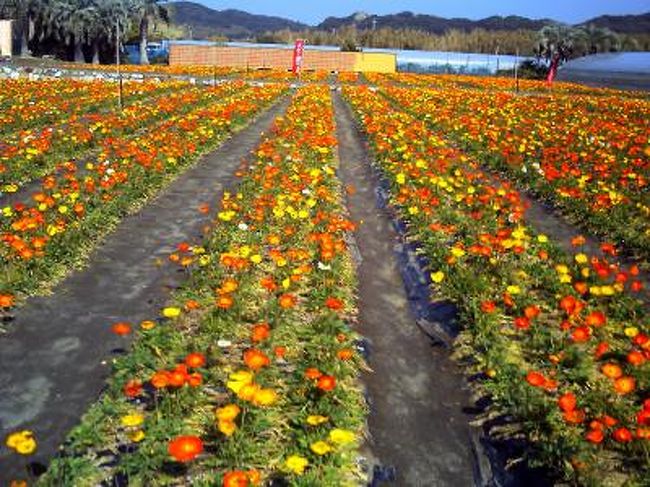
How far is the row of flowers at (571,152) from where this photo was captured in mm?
10562

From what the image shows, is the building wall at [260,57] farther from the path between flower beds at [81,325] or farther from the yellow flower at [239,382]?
the yellow flower at [239,382]

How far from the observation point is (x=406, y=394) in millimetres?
5613

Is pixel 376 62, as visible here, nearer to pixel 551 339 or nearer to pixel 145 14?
pixel 145 14

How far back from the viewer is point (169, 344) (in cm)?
584

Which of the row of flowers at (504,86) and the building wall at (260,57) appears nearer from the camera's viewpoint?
the row of flowers at (504,86)

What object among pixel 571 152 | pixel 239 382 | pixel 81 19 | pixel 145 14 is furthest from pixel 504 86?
pixel 81 19

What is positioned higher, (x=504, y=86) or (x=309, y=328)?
(x=504, y=86)

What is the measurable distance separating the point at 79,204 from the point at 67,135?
29.3 ft

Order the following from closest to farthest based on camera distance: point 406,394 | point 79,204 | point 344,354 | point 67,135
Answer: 1. point 344,354
2. point 406,394
3. point 79,204
4. point 67,135

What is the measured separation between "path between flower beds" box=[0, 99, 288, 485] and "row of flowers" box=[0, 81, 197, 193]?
2.28 m

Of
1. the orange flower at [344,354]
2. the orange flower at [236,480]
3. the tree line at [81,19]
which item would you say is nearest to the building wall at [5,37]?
the tree line at [81,19]

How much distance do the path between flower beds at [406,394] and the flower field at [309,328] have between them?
6 cm

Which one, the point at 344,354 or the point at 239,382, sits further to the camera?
the point at 344,354

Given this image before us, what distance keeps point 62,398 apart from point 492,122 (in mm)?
18910
